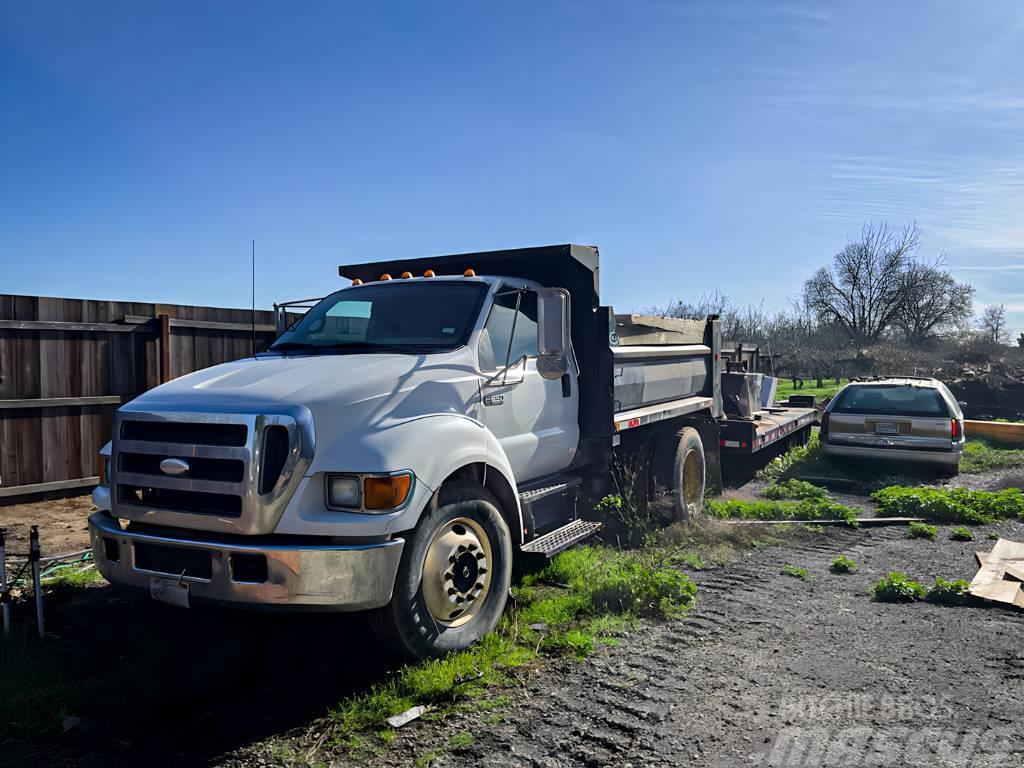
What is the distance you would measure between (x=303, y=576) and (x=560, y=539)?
222 cm

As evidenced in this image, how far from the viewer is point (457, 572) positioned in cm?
420

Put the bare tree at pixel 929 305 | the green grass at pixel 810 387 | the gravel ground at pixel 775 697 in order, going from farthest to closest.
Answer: the bare tree at pixel 929 305
the green grass at pixel 810 387
the gravel ground at pixel 775 697

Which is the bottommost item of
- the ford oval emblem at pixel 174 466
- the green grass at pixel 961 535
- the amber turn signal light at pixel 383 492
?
the green grass at pixel 961 535

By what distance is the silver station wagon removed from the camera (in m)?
10.4

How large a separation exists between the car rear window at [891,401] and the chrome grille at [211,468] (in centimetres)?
966

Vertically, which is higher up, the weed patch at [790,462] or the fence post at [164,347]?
the fence post at [164,347]

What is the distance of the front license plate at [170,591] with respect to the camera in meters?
3.70

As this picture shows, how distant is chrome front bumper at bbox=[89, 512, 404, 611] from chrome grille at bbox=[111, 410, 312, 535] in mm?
124

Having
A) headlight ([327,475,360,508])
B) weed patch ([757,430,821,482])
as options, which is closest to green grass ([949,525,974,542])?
weed patch ([757,430,821,482])

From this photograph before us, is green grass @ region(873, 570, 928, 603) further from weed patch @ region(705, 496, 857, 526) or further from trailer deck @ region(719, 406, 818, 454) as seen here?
trailer deck @ region(719, 406, 818, 454)

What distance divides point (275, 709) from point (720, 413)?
260 inches

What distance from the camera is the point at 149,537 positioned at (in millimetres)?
3826

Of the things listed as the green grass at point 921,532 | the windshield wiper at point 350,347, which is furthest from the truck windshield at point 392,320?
the green grass at point 921,532

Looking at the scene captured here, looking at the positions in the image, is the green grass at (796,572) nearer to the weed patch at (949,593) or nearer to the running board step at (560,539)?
the weed patch at (949,593)
